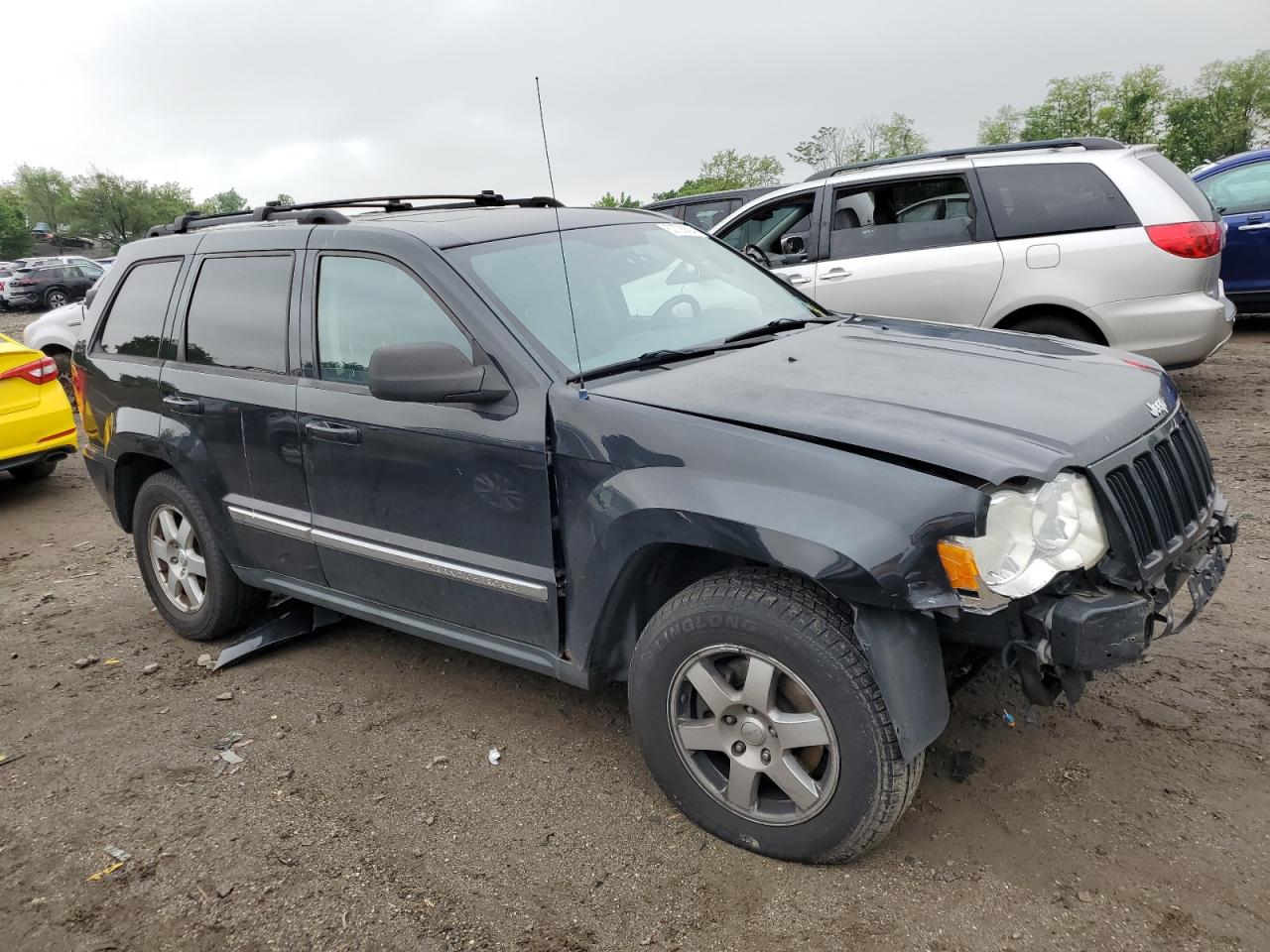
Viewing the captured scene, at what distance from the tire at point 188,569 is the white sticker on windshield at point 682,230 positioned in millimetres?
2278

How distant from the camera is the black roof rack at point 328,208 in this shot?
3.82 meters

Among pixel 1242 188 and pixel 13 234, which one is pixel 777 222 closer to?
pixel 1242 188

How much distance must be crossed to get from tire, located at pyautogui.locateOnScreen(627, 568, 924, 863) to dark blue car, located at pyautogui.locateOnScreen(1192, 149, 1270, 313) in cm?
855

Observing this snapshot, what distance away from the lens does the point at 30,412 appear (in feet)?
23.6

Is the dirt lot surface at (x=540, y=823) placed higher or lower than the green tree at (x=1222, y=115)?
lower

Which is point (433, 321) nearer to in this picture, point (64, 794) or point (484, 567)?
point (484, 567)

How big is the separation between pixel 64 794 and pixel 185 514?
131 centimetres

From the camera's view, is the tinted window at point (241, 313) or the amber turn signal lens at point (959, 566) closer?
the amber turn signal lens at point (959, 566)

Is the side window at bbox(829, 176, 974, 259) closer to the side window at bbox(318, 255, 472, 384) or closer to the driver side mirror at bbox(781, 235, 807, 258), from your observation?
the driver side mirror at bbox(781, 235, 807, 258)

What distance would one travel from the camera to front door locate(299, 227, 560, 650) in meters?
3.04

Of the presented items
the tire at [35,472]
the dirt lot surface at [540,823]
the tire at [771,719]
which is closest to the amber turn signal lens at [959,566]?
the tire at [771,719]

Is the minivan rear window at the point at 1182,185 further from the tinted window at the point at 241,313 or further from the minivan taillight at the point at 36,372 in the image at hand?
the minivan taillight at the point at 36,372

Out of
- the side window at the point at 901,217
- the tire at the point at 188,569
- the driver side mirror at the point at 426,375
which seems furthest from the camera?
the side window at the point at 901,217

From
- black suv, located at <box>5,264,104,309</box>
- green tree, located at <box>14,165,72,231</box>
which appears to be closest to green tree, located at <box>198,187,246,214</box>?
green tree, located at <box>14,165,72,231</box>
